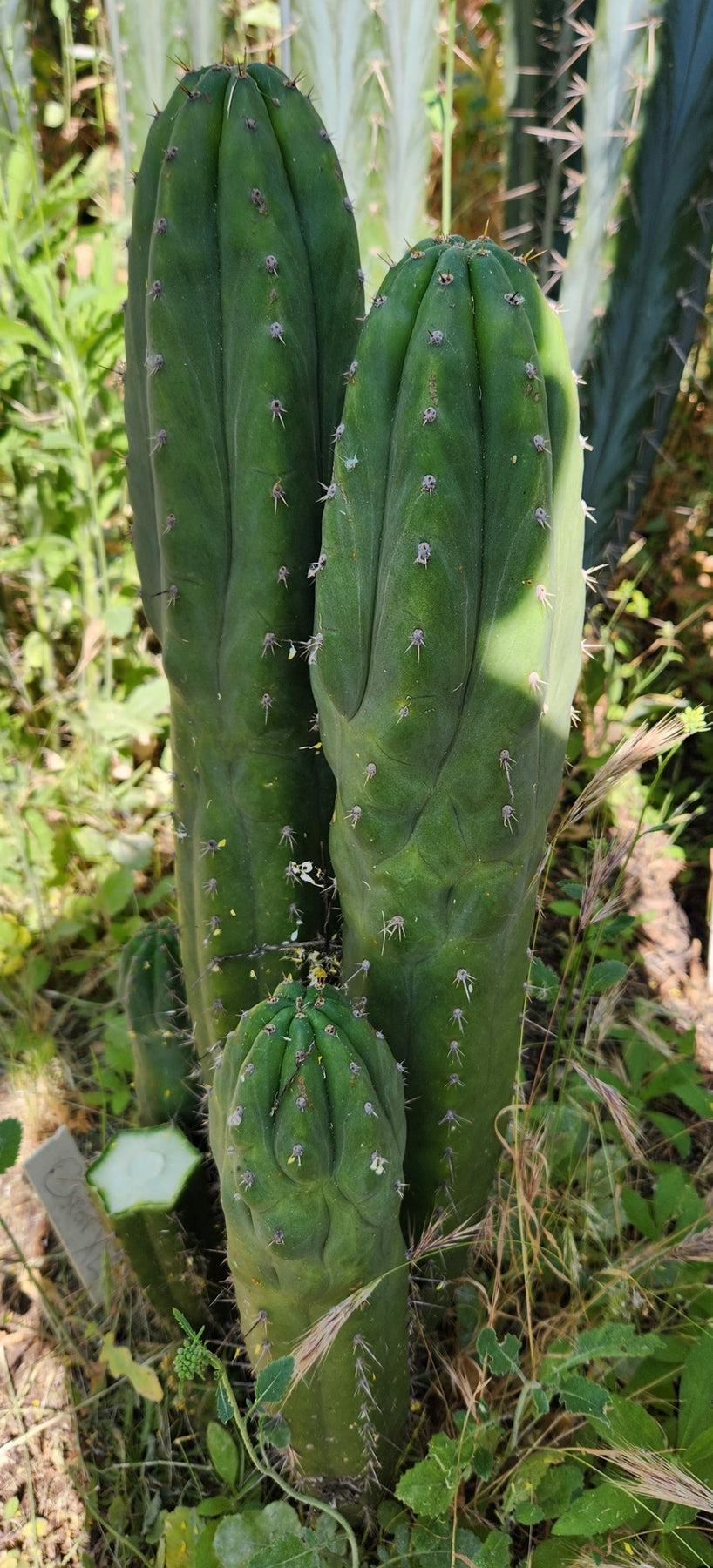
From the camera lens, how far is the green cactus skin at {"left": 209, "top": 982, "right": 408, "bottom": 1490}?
1103mm

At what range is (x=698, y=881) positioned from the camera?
2621 millimetres

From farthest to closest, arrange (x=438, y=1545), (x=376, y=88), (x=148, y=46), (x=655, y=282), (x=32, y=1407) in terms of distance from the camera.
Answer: (x=148, y=46) → (x=376, y=88) → (x=655, y=282) → (x=32, y=1407) → (x=438, y=1545)

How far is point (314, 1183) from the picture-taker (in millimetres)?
1107

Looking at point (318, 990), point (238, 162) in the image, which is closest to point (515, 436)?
point (238, 162)

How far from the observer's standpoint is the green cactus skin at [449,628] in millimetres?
1010

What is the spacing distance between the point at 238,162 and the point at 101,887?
62.4 inches

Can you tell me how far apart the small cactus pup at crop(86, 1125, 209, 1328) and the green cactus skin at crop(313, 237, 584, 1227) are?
423 mm

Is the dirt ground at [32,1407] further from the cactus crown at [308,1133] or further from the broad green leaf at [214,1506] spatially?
the cactus crown at [308,1133]

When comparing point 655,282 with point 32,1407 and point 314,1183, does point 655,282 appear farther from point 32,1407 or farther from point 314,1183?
point 32,1407

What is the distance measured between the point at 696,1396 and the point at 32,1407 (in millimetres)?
1054

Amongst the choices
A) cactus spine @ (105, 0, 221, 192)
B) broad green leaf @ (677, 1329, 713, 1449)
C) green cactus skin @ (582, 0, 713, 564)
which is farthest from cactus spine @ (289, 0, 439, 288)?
broad green leaf @ (677, 1329, 713, 1449)

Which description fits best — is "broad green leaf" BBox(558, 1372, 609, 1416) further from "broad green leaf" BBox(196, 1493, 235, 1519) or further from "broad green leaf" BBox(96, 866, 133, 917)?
"broad green leaf" BBox(96, 866, 133, 917)

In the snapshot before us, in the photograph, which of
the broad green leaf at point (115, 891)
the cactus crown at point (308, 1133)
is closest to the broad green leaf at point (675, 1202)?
the cactus crown at point (308, 1133)

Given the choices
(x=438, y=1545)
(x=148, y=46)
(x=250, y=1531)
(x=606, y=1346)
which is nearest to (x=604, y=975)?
(x=606, y=1346)
